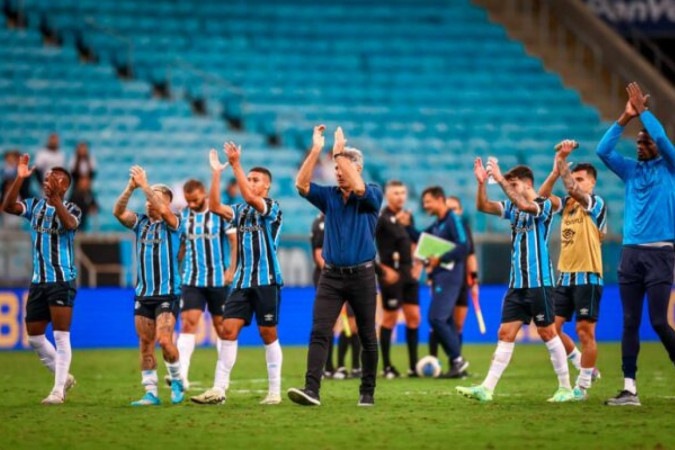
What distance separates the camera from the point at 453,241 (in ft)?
59.4

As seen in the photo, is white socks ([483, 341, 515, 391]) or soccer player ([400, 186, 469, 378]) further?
soccer player ([400, 186, 469, 378])

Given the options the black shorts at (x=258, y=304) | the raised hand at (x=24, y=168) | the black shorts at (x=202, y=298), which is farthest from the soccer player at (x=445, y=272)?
the raised hand at (x=24, y=168)

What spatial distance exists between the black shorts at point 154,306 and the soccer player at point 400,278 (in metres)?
4.69

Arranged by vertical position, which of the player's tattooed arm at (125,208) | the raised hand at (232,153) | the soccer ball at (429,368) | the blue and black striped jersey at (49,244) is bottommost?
the soccer ball at (429,368)

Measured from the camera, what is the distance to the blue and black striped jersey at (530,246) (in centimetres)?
1341

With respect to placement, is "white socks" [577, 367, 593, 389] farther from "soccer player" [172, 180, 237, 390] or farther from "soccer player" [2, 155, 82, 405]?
"soccer player" [2, 155, 82, 405]

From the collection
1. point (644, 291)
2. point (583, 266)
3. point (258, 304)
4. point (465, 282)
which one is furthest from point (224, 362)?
point (465, 282)

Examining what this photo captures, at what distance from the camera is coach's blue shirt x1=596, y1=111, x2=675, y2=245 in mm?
12828

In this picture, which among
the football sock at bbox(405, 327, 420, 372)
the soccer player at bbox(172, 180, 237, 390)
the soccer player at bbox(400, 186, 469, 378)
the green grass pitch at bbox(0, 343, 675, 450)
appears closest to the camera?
the green grass pitch at bbox(0, 343, 675, 450)

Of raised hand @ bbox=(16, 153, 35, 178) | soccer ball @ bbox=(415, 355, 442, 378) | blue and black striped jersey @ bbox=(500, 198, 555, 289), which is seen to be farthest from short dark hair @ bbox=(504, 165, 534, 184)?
raised hand @ bbox=(16, 153, 35, 178)

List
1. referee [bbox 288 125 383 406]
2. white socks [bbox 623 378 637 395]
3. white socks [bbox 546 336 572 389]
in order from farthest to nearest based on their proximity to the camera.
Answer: white socks [bbox 546 336 572 389] → referee [bbox 288 125 383 406] → white socks [bbox 623 378 637 395]

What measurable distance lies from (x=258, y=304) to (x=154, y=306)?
3.47ft

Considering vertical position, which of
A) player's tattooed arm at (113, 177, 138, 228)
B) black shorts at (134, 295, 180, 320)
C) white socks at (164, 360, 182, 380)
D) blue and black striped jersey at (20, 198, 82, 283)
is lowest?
white socks at (164, 360, 182, 380)

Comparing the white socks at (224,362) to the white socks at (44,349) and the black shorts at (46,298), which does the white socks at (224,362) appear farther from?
the white socks at (44,349)
